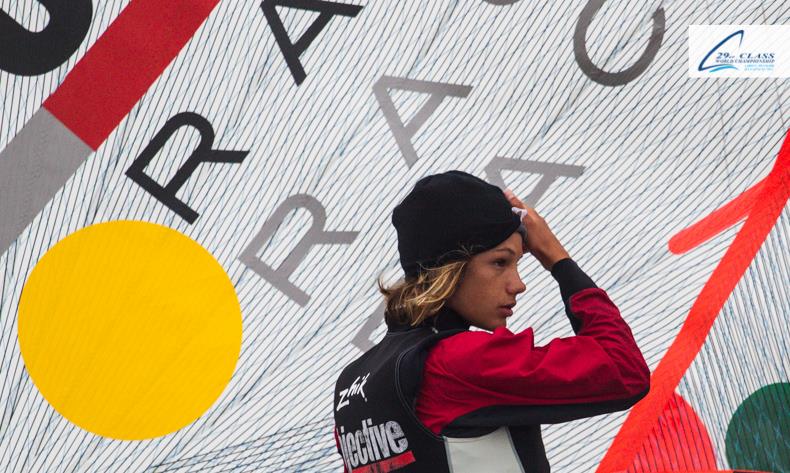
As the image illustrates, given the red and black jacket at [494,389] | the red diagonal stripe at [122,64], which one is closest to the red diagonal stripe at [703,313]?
the red and black jacket at [494,389]

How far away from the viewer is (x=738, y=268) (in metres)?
1.88

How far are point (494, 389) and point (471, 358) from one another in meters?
0.04

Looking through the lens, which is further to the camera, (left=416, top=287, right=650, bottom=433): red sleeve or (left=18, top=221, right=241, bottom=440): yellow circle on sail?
(left=18, top=221, right=241, bottom=440): yellow circle on sail

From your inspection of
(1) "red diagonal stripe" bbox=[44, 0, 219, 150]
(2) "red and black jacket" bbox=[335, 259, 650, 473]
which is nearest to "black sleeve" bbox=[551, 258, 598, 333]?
(2) "red and black jacket" bbox=[335, 259, 650, 473]

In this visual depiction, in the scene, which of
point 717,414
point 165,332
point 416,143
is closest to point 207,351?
point 165,332

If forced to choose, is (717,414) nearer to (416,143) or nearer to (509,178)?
(509,178)

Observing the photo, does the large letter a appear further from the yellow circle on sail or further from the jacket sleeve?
the jacket sleeve

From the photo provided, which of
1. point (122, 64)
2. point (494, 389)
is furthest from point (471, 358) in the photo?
point (122, 64)

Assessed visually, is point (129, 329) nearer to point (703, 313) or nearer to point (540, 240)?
point (540, 240)

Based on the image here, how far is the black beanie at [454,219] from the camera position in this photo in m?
1.14

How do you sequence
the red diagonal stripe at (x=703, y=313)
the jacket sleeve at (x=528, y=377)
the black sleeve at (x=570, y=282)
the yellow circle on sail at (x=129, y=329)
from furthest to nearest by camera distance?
the red diagonal stripe at (x=703, y=313) < the yellow circle on sail at (x=129, y=329) < the black sleeve at (x=570, y=282) < the jacket sleeve at (x=528, y=377)

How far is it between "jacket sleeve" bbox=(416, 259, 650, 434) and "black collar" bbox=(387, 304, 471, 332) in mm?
70

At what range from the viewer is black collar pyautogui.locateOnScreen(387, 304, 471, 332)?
116 cm

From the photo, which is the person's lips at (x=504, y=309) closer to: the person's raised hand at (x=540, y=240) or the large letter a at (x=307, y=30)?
the person's raised hand at (x=540, y=240)
